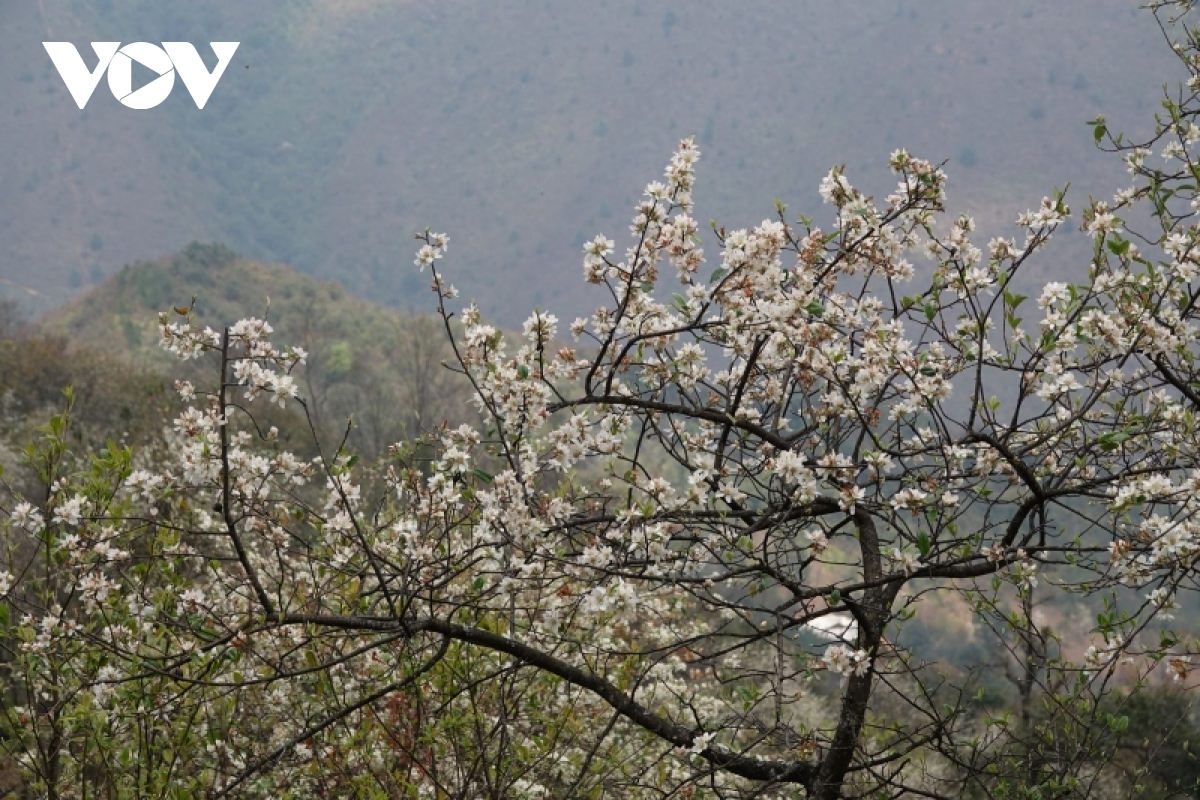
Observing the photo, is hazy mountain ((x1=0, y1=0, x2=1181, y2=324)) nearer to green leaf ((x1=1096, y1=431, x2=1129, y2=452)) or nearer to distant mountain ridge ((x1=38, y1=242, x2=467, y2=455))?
distant mountain ridge ((x1=38, y1=242, x2=467, y2=455))

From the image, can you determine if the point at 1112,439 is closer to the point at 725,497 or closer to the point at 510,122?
the point at 725,497

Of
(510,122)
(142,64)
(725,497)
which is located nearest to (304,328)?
(725,497)

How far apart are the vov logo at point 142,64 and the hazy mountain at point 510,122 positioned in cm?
127

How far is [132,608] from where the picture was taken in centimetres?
297

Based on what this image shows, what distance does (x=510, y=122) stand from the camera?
106 meters

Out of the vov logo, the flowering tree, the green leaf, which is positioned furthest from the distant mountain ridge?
the vov logo

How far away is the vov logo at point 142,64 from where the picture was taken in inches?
3829

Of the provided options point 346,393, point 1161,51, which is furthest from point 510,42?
point 346,393

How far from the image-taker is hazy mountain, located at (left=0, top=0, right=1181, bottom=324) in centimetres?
8669

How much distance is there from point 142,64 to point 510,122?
38.9 meters

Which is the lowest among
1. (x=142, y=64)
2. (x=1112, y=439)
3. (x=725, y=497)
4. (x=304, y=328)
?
(x=725, y=497)

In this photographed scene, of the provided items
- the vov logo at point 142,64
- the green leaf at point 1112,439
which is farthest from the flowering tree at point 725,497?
the vov logo at point 142,64

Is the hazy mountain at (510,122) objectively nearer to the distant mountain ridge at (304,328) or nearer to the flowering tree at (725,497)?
the distant mountain ridge at (304,328)

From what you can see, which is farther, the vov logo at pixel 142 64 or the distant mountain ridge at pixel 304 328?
the vov logo at pixel 142 64
